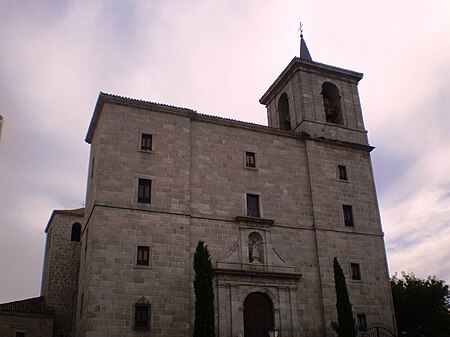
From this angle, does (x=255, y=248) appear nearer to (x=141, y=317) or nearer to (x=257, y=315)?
(x=257, y=315)

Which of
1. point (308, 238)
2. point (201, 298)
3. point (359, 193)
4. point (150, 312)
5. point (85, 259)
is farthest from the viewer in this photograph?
point (359, 193)

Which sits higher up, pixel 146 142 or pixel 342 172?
pixel 146 142

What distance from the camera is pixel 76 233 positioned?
33438mm

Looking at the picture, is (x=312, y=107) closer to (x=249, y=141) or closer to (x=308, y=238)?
(x=249, y=141)

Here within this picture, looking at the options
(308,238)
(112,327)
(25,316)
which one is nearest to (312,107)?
(308,238)

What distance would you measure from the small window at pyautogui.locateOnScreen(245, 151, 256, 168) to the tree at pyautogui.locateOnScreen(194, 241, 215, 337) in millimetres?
6276

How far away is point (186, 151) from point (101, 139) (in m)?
3.71

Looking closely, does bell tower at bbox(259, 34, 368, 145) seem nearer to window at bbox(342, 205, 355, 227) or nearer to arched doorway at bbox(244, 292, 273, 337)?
window at bbox(342, 205, 355, 227)

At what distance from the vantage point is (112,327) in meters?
19.4

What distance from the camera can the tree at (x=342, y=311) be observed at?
20.9 meters

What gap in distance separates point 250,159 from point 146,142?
5026 millimetres

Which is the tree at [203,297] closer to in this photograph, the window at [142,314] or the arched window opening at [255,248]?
the window at [142,314]

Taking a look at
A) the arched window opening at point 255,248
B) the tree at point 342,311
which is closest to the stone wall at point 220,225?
the arched window opening at point 255,248

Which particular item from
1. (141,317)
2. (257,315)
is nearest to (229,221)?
(257,315)
